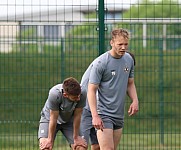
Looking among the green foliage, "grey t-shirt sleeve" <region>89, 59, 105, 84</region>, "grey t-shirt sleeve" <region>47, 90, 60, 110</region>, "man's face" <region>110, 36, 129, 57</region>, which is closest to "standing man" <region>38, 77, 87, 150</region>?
"grey t-shirt sleeve" <region>47, 90, 60, 110</region>

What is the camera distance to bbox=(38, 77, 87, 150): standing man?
1020 centimetres

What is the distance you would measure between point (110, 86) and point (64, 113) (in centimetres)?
70

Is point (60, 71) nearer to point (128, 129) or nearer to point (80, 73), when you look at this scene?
point (80, 73)

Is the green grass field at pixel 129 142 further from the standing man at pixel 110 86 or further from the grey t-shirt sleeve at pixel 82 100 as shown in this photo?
the grey t-shirt sleeve at pixel 82 100

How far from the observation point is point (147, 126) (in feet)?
51.8

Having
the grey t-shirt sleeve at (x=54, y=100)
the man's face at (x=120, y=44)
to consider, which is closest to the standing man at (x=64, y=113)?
the grey t-shirt sleeve at (x=54, y=100)

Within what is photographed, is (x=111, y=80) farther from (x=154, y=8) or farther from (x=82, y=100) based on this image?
(x=154, y=8)

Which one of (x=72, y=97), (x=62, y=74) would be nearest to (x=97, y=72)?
(x=72, y=97)

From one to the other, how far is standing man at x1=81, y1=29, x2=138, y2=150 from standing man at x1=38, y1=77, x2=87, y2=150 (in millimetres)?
256

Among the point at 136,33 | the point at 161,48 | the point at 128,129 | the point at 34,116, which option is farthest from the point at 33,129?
the point at 136,33

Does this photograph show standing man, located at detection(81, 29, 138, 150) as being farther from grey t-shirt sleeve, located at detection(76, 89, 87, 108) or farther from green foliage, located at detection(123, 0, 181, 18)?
green foliage, located at detection(123, 0, 181, 18)

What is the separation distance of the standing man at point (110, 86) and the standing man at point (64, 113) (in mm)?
256

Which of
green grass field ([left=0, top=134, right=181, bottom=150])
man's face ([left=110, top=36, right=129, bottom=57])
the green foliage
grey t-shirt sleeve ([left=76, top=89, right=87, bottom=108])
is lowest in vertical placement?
green grass field ([left=0, top=134, right=181, bottom=150])

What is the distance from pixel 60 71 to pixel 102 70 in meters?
5.45
